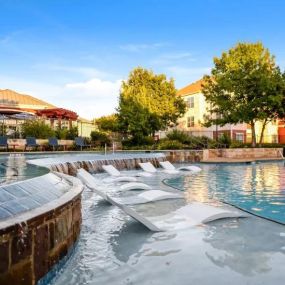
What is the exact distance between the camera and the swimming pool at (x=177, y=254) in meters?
4.43

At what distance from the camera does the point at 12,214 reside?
12.5ft

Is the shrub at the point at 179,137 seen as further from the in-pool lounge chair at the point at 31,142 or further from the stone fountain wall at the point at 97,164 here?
the in-pool lounge chair at the point at 31,142

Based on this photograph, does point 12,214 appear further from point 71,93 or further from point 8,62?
point 71,93

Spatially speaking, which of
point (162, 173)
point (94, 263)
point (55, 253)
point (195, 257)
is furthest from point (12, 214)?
point (162, 173)

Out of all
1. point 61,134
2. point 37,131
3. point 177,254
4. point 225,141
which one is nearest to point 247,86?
point 225,141

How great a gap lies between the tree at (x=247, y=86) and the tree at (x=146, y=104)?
6.05 meters

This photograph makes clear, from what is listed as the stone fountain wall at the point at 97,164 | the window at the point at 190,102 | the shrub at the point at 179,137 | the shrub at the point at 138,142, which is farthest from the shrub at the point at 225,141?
the window at the point at 190,102

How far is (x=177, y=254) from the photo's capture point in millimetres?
5262

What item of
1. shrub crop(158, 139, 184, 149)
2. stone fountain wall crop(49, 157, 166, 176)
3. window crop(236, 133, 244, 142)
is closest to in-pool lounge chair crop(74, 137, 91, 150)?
shrub crop(158, 139, 184, 149)

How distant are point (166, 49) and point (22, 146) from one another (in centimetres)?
1511

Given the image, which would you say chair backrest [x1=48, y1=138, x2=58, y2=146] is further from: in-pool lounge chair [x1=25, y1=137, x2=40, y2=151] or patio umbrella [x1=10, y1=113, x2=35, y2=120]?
patio umbrella [x1=10, y1=113, x2=35, y2=120]

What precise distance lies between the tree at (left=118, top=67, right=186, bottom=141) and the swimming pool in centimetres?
2650

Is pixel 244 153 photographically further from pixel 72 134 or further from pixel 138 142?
pixel 72 134

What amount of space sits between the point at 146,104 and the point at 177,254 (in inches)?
1249
